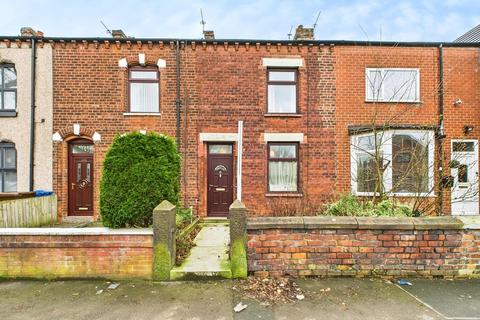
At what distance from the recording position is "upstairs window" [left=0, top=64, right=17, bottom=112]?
9.79 metres

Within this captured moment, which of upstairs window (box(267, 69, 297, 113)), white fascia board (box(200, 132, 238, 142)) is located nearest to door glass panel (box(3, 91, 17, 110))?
white fascia board (box(200, 132, 238, 142))

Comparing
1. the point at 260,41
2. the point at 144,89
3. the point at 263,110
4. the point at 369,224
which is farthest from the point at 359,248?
the point at 144,89

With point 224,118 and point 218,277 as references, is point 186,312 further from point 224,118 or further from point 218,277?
point 224,118

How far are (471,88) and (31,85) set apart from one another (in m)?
15.8

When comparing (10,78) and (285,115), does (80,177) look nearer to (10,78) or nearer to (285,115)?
(10,78)

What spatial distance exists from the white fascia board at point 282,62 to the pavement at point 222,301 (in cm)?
773

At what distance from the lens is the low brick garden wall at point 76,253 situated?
4449mm

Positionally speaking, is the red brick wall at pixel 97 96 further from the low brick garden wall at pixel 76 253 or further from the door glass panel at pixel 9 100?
the low brick garden wall at pixel 76 253

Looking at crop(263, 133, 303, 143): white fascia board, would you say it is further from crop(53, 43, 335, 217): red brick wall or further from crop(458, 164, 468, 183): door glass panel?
crop(458, 164, 468, 183): door glass panel

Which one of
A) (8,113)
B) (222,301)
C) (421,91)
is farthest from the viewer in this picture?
(421,91)

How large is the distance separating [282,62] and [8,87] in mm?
9864

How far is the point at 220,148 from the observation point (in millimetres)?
10008

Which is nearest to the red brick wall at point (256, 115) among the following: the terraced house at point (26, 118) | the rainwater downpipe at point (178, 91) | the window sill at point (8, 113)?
the rainwater downpipe at point (178, 91)

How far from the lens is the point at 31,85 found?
31.6ft
